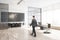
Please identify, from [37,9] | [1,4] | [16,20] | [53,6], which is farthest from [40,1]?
[1,4]

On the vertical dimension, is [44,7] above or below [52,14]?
above

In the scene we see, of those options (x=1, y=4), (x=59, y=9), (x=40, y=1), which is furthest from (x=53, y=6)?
(x=1, y=4)

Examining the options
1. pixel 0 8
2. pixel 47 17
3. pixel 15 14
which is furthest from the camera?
pixel 47 17

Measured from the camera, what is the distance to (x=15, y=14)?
1245 centimetres

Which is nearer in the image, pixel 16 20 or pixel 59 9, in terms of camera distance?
pixel 59 9

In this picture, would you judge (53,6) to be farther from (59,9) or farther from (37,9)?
(37,9)

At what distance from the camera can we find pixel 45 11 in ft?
46.2

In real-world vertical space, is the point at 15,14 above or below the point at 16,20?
above

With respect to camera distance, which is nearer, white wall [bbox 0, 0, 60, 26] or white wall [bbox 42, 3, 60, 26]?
white wall [bbox 42, 3, 60, 26]

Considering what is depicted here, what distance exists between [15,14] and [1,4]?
6.90 ft

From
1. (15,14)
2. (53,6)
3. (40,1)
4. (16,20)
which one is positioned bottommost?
(16,20)

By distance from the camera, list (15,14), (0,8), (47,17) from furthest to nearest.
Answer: (47,17)
(15,14)
(0,8)

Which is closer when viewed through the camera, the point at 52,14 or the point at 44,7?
the point at 52,14

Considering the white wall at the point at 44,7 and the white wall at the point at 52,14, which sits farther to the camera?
the white wall at the point at 44,7
